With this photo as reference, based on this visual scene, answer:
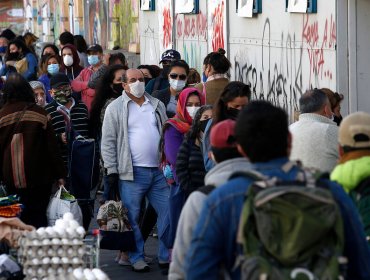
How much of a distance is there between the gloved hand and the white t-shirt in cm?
21

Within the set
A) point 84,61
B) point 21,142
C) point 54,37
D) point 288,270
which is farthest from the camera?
point 54,37

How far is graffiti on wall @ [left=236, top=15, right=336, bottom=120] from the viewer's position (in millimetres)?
12945

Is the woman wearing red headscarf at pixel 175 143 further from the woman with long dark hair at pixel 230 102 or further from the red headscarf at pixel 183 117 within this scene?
the woman with long dark hair at pixel 230 102

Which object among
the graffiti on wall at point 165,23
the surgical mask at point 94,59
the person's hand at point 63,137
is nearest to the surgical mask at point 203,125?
the person's hand at point 63,137

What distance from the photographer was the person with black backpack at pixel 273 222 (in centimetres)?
449

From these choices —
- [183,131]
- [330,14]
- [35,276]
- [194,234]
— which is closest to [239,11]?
[330,14]

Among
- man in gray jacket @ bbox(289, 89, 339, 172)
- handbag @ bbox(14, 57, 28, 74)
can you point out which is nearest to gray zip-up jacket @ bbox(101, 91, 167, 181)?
man in gray jacket @ bbox(289, 89, 339, 172)

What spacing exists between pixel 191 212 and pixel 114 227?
18.0 feet

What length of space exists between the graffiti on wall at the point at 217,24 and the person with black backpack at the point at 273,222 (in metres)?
12.7

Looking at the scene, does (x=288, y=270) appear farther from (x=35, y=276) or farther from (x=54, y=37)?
(x=54, y=37)

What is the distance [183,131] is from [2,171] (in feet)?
4.92

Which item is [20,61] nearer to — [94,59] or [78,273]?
[94,59]

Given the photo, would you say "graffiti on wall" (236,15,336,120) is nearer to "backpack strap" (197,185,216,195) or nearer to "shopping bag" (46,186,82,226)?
"shopping bag" (46,186,82,226)

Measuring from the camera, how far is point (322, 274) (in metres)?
4.55
